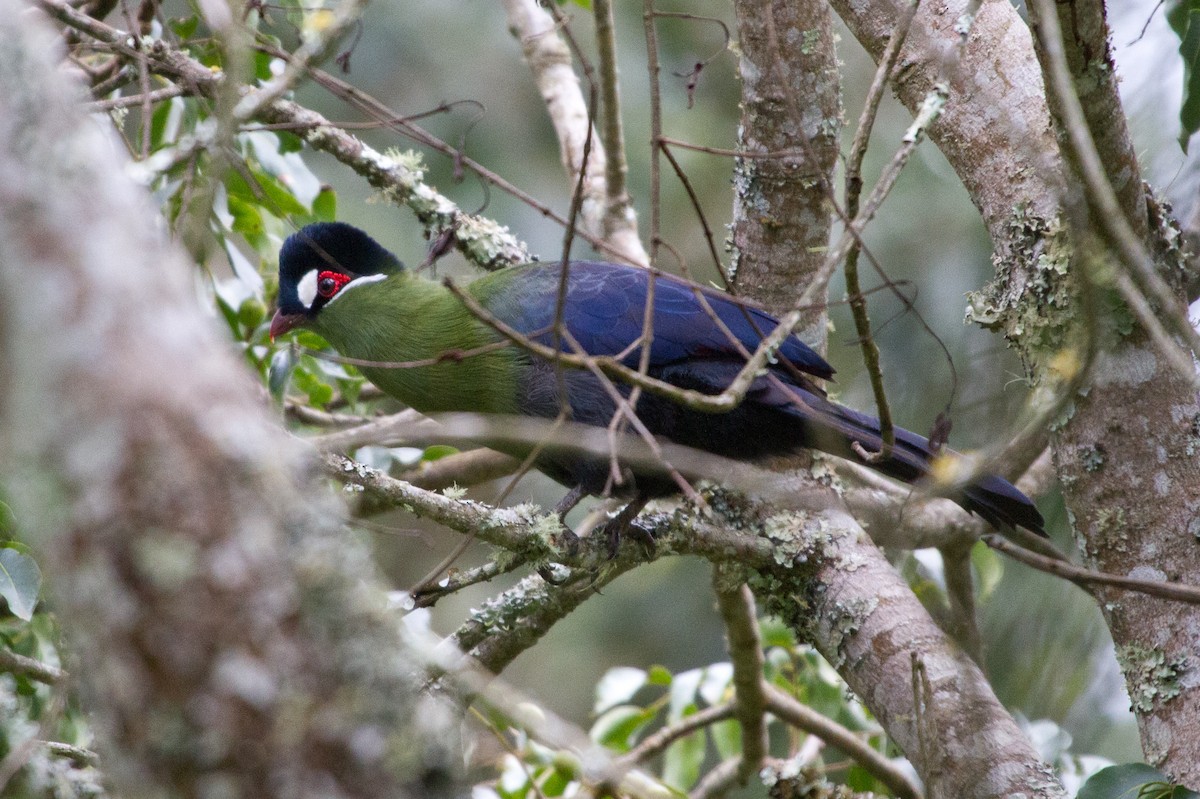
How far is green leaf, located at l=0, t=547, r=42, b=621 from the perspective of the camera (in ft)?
6.82

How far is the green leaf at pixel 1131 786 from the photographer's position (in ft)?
6.42

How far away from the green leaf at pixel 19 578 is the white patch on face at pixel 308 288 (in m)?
1.44

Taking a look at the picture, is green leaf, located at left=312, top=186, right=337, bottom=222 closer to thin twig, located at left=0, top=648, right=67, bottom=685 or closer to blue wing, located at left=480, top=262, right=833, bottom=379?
blue wing, located at left=480, top=262, right=833, bottom=379

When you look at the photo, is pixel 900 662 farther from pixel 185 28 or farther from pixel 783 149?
pixel 185 28

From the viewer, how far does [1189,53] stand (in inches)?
87.0

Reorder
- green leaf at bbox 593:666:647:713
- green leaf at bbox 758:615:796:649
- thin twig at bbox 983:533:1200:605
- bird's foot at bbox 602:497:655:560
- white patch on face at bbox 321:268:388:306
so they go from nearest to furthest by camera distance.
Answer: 1. thin twig at bbox 983:533:1200:605
2. bird's foot at bbox 602:497:655:560
3. green leaf at bbox 593:666:647:713
4. green leaf at bbox 758:615:796:649
5. white patch on face at bbox 321:268:388:306

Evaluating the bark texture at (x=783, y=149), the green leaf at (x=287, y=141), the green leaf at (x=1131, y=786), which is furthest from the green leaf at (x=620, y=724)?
the green leaf at (x=287, y=141)

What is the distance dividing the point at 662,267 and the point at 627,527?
2866 mm

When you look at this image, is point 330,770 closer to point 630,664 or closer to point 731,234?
point 731,234

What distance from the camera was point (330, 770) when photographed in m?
0.81

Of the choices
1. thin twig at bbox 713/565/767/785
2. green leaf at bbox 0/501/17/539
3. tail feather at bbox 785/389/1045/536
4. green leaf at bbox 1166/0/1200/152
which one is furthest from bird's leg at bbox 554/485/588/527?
green leaf at bbox 1166/0/1200/152

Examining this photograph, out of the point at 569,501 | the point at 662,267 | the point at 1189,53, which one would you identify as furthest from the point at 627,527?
the point at 662,267

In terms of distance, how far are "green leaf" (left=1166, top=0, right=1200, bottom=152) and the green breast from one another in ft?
5.49

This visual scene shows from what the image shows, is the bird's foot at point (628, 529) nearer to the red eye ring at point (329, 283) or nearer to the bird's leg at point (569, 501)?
the bird's leg at point (569, 501)
